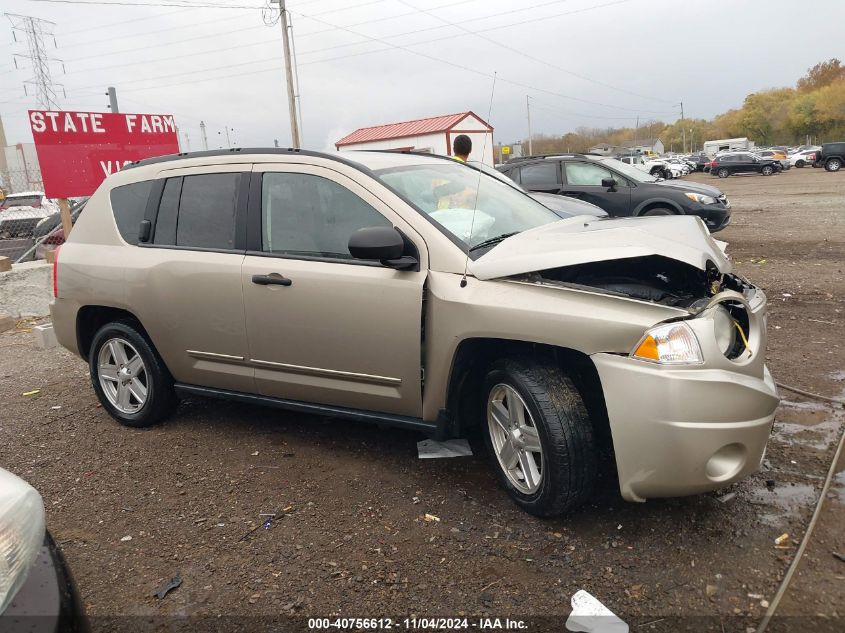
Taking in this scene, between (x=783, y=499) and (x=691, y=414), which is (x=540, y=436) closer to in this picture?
(x=691, y=414)

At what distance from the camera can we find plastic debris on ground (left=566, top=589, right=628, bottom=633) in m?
2.43

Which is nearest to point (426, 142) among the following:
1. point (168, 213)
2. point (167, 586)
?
point (168, 213)

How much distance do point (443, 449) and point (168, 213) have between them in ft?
7.81

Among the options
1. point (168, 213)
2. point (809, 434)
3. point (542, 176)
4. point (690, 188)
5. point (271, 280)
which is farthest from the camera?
point (542, 176)

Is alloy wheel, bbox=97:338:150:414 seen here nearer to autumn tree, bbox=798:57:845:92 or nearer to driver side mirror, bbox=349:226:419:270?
driver side mirror, bbox=349:226:419:270

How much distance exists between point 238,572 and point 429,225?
6.19ft

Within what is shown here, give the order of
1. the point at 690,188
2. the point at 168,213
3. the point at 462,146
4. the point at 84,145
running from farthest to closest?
the point at 690,188, the point at 84,145, the point at 462,146, the point at 168,213

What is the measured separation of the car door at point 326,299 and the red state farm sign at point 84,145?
651 cm

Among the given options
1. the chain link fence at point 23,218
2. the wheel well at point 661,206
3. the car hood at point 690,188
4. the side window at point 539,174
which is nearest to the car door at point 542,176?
the side window at point 539,174

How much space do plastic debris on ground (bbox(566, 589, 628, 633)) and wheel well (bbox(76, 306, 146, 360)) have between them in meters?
3.47

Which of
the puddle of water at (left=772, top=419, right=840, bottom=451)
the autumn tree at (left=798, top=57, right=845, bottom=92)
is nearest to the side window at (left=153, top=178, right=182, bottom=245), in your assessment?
the puddle of water at (left=772, top=419, right=840, bottom=451)

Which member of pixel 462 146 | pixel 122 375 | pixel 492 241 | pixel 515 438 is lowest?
pixel 122 375

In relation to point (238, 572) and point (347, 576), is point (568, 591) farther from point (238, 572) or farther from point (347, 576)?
point (238, 572)

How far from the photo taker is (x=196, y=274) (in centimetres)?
406
